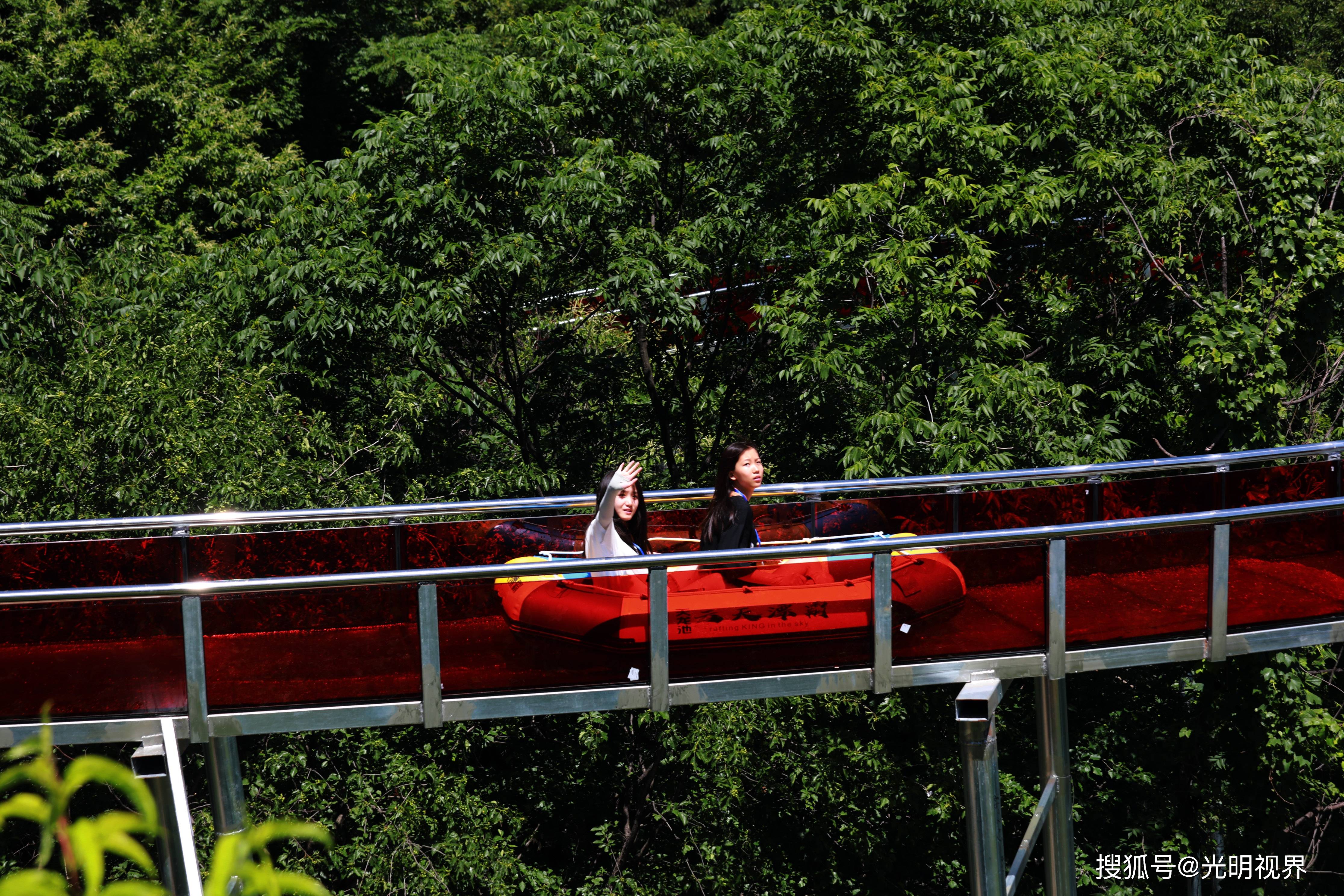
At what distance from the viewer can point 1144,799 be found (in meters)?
10.5

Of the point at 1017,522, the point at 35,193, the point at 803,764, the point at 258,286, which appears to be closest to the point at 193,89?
the point at 35,193

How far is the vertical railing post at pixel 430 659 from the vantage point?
18.8 feet

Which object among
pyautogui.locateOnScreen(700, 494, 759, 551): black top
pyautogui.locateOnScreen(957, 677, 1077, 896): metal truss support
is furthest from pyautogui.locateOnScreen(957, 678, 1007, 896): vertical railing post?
pyautogui.locateOnScreen(700, 494, 759, 551): black top

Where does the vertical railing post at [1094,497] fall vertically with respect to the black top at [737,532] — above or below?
above

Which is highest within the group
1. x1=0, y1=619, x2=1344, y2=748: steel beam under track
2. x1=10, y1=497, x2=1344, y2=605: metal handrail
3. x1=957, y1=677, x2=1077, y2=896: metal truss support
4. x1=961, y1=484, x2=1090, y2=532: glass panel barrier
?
x1=961, y1=484, x2=1090, y2=532: glass panel barrier

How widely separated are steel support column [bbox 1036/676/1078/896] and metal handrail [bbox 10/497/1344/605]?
1170 millimetres

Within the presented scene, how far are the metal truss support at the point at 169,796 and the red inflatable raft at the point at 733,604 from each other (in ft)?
5.46

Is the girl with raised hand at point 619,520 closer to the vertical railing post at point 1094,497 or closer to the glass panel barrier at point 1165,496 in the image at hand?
the vertical railing post at point 1094,497

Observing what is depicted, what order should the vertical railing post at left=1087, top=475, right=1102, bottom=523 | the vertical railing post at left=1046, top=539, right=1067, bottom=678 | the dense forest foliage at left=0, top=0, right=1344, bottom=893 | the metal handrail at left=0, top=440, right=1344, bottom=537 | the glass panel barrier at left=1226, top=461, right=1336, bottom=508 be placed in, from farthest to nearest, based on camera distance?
1. the dense forest foliage at left=0, top=0, right=1344, bottom=893
2. the glass panel barrier at left=1226, top=461, right=1336, bottom=508
3. the vertical railing post at left=1087, top=475, right=1102, bottom=523
4. the metal handrail at left=0, top=440, right=1344, bottom=537
5. the vertical railing post at left=1046, top=539, right=1067, bottom=678

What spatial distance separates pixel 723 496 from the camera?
668 centimetres

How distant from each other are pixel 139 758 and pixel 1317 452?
7.01 m

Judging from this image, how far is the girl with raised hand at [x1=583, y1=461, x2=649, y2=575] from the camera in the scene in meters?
6.27

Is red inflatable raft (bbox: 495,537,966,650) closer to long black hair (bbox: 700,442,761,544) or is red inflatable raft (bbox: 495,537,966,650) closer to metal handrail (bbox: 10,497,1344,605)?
metal handrail (bbox: 10,497,1344,605)

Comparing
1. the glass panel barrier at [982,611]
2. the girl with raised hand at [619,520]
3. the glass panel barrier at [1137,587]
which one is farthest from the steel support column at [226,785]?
the glass panel barrier at [1137,587]
